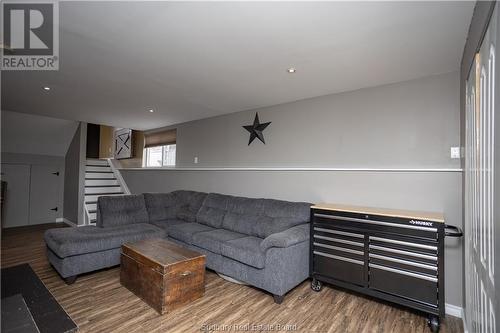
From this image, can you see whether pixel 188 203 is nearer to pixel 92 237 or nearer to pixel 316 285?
pixel 92 237

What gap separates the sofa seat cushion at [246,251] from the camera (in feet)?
8.48

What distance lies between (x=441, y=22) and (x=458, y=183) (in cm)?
149

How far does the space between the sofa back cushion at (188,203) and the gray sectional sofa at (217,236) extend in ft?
0.08

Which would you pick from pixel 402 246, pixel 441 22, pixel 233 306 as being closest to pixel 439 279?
pixel 402 246

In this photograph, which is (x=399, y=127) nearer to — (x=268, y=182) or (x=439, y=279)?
(x=439, y=279)

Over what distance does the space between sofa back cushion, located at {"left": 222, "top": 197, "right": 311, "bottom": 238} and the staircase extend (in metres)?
3.60

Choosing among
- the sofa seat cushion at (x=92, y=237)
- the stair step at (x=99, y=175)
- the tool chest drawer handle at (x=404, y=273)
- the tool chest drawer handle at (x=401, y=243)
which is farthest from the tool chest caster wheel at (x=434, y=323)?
the stair step at (x=99, y=175)

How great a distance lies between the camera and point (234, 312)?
7.55 ft

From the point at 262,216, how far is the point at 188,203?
1668 millimetres

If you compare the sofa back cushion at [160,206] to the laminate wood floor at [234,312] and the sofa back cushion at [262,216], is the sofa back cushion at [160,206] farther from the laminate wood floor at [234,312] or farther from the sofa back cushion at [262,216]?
the laminate wood floor at [234,312]

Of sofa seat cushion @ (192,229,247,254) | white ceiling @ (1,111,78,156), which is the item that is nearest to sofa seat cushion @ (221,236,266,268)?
sofa seat cushion @ (192,229,247,254)

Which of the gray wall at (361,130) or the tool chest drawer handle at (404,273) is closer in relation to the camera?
the tool chest drawer handle at (404,273)

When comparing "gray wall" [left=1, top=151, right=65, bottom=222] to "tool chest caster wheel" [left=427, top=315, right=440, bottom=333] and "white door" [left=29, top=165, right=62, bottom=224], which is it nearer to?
"white door" [left=29, top=165, right=62, bottom=224]

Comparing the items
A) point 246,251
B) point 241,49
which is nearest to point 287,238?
point 246,251
